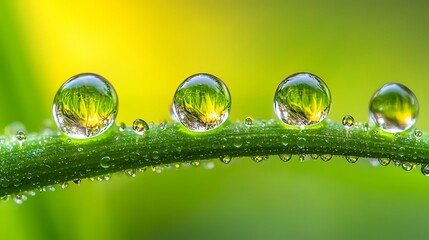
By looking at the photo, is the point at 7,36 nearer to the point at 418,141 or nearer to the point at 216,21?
the point at 216,21

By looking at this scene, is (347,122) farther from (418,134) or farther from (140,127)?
(140,127)

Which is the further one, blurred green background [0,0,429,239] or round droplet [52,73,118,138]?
blurred green background [0,0,429,239]

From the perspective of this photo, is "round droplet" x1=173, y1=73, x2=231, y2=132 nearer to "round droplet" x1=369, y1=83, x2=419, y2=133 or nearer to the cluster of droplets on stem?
the cluster of droplets on stem

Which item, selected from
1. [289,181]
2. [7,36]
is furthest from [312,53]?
[7,36]

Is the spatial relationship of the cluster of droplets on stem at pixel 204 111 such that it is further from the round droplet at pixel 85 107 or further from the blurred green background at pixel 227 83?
the blurred green background at pixel 227 83

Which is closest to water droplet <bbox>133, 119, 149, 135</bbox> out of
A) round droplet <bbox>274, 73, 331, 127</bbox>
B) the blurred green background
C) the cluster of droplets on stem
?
the cluster of droplets on stem

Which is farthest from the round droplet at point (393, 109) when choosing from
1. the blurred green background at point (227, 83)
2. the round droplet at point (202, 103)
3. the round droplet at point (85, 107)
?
the blurred green background at point (227, 83)
